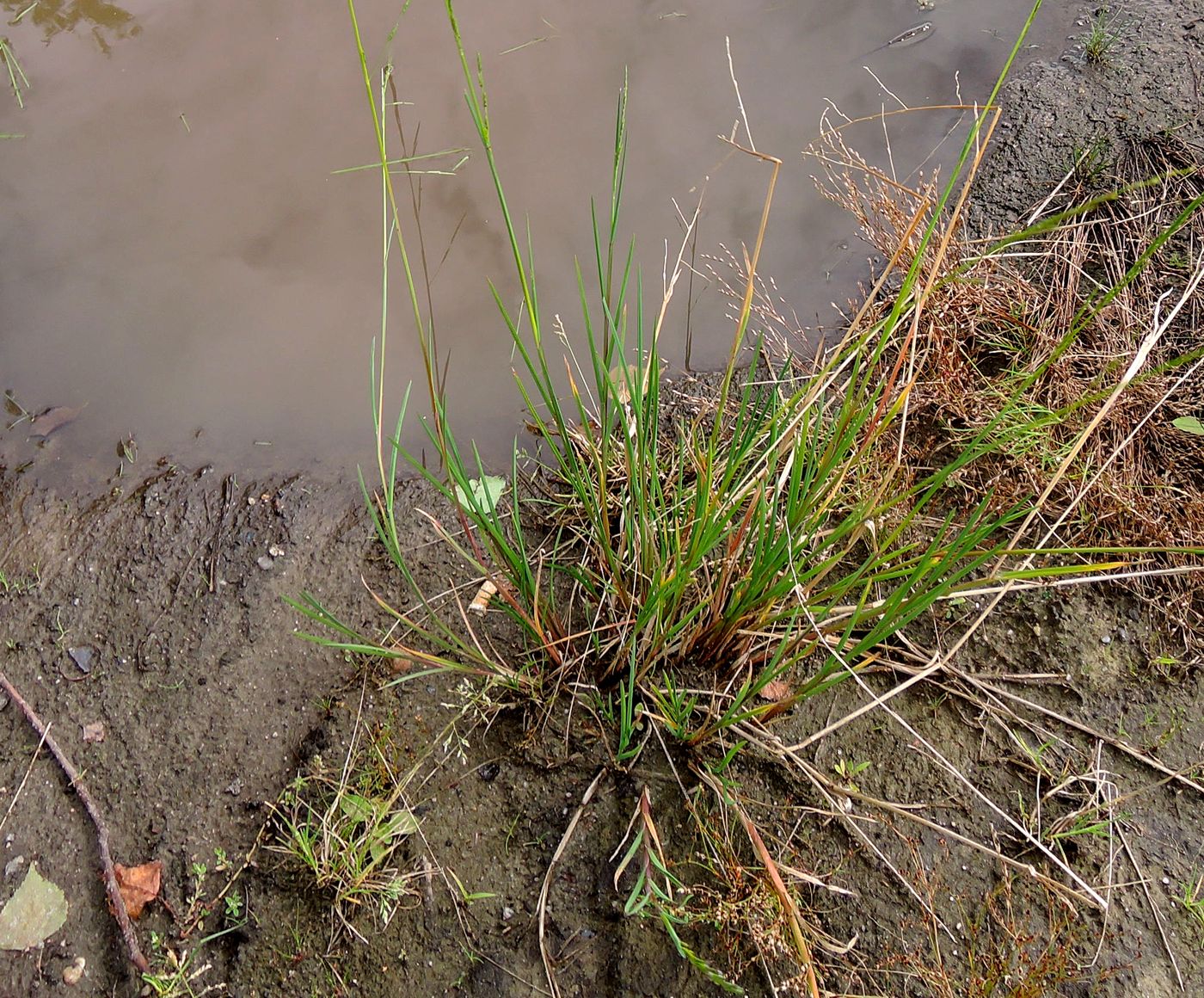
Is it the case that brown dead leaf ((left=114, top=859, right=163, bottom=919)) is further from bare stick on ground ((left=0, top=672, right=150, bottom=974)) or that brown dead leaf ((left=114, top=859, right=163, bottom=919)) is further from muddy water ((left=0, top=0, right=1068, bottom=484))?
muddy water ((left=0, top=0, right=1068, bottom=484))

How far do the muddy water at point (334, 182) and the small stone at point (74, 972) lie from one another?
1.10 metres

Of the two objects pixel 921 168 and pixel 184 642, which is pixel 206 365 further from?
pixel 921 168

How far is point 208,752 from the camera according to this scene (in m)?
1.68

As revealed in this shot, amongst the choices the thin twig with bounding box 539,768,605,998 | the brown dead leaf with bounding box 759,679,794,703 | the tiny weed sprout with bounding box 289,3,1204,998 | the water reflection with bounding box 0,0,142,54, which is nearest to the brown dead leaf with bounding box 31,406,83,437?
the tiny weed sprout with bounding box 289,3,1204,998

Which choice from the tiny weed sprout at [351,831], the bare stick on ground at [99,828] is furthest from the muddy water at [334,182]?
the tiny weed sprout at [351,831]

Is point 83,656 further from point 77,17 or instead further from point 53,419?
point 77,17

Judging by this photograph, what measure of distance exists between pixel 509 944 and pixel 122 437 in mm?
1589

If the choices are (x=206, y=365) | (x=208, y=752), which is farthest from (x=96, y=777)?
(x=206, y=365)

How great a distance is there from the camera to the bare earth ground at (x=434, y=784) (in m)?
1.46

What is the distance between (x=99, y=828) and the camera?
159 centimetres

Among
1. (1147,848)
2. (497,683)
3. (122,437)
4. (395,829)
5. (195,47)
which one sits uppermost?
(195,47)

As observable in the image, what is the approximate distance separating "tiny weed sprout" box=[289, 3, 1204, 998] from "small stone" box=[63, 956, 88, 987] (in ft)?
1.29

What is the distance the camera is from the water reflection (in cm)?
264

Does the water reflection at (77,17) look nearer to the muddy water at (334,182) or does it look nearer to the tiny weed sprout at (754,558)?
the muddy water at (334,182)
